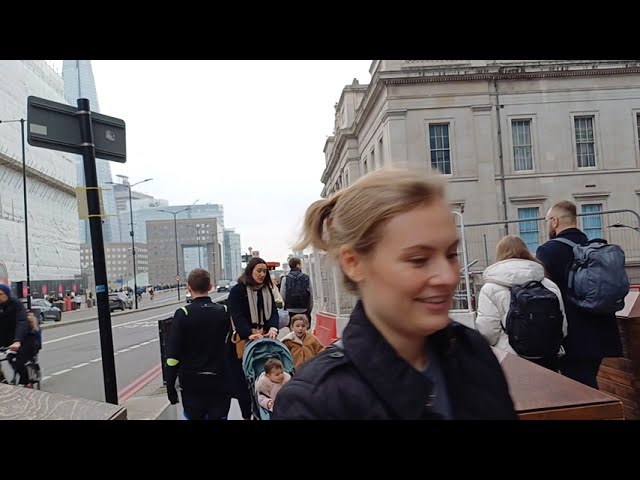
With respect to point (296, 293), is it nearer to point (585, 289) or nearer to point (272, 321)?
point (272, 321)

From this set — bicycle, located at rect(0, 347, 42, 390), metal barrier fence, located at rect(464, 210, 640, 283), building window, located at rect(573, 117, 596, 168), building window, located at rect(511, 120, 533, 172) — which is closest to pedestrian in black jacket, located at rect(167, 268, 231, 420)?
bicycle, located at rect(0, 347, 42, 390)

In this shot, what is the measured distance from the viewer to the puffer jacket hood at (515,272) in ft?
8.75

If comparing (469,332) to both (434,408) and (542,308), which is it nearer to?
(434,408)

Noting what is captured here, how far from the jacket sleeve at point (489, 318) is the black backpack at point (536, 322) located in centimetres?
13

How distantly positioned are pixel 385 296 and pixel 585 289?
7.37ft

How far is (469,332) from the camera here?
1.03 metres

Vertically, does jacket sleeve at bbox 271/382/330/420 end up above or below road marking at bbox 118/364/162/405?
above

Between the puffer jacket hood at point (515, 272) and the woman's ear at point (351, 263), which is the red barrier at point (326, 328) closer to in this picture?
the puffer jacket hood at point (515, 272)

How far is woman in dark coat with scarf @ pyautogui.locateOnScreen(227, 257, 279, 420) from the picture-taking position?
13.3 ft

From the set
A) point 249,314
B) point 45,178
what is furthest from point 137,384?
point 249,314

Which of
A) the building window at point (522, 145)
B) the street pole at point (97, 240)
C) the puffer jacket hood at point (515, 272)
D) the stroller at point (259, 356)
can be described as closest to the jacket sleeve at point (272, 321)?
the stroller at point (259, 356)

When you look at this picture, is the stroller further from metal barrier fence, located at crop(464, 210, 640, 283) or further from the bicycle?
metal barrier fence, located at crop(464, 210, 640, 283)

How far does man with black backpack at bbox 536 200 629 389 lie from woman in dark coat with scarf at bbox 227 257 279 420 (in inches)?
85.4
